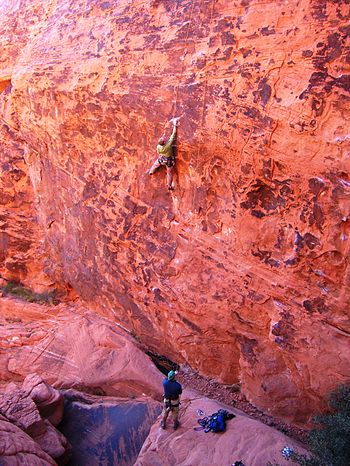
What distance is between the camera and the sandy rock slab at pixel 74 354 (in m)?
10.2

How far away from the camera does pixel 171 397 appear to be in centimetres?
793

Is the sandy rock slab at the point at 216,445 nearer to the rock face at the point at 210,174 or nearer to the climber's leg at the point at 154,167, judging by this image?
the rock face at the point at 210,174

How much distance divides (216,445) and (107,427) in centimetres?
286

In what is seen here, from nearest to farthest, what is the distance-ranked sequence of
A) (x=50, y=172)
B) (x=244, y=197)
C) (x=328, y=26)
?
(x=328, y=26), (x=244, y=197), (x=50, y=172)

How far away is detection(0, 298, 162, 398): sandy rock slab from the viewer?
402 inches

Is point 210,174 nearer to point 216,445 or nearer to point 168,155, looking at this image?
point 168,155

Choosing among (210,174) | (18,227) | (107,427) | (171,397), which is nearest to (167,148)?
(210,174)

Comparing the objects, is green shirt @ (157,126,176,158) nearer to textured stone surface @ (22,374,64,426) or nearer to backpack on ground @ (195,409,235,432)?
backpack on ground @ (195,409,235,432)

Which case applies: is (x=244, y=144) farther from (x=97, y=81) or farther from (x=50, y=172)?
(x=50, y=172)

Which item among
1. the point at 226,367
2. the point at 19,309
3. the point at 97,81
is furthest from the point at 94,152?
the point at 226,367

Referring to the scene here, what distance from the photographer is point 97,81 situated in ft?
33.3

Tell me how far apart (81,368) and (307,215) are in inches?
262

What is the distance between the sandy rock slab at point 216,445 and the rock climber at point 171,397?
0.23 m

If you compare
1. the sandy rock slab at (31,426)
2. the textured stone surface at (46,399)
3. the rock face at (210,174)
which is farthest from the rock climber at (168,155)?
the sandy rock slab at (31,426)
